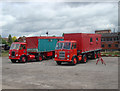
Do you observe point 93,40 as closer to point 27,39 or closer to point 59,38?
point 59,38

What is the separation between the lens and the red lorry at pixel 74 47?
19.7 m

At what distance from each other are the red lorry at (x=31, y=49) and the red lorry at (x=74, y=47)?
529 cm

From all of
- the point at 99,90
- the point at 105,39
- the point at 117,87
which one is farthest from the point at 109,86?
the point at 105,39

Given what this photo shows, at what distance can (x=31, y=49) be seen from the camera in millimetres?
25375

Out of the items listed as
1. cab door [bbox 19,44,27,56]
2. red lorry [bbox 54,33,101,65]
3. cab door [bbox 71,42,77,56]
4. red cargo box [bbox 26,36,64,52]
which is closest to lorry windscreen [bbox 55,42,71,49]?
red lorry [bbox 54,33,101,65]

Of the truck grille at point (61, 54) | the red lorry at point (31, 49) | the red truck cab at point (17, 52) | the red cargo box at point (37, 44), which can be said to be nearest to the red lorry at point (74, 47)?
the truck grille at point (61, 54)

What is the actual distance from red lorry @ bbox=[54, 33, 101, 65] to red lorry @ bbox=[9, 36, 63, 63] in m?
5.29

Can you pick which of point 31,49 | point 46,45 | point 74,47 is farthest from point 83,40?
point 31,49

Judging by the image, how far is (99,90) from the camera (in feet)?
29.8

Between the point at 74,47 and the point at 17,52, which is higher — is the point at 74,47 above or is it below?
above

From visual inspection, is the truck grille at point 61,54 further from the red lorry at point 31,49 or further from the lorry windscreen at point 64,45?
the red lorry at point 31,49

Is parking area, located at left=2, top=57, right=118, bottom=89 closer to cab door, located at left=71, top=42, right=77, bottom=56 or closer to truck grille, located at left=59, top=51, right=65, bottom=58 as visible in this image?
truck grille, located at left=59, top=51, right=65, bottom=58

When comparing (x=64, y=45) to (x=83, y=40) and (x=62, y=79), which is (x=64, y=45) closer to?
(x=83, y=40)

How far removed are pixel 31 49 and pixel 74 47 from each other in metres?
7.69
